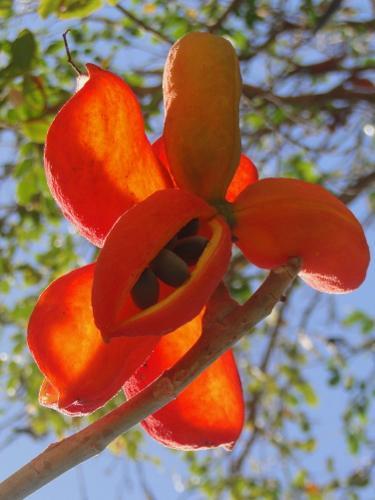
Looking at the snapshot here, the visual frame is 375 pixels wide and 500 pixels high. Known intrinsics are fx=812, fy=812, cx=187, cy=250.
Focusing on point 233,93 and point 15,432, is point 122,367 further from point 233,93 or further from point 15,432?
point 15,432

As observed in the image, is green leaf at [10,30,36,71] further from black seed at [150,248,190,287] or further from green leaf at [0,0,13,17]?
black seed at [150,248,190,287]

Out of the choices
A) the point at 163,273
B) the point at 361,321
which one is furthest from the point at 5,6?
the point at 361,321

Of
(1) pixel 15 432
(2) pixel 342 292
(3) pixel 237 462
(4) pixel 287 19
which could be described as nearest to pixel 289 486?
(3) pixel 237 462

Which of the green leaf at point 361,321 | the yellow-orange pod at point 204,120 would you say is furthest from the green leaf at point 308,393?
the yellow-orange pod at point 204,120

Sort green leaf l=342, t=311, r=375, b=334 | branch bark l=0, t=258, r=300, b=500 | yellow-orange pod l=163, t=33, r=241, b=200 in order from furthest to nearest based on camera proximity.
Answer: green leaf l=342, t=311, r=375, b=334, yellow-orange pod l=163, t=33, r=241, b=200, branch bark l=0, t=258, r=300, b=500

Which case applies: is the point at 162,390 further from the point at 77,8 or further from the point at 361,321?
the point at 361,321

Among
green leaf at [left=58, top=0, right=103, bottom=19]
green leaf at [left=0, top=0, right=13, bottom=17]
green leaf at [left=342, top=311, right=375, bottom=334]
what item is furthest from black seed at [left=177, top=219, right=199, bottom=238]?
green leaf at [left=342, top=311, right=375, bottom=334]

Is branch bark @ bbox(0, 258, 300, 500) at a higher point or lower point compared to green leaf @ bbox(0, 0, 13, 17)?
higher
